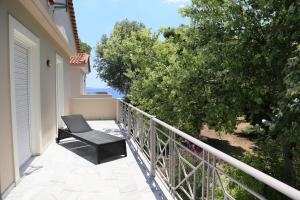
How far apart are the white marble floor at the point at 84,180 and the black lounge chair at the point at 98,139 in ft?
0.83

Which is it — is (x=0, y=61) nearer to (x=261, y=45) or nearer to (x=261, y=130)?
(x=261, y=45)

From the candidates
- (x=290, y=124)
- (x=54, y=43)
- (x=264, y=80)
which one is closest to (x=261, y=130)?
(x=264, y=80)

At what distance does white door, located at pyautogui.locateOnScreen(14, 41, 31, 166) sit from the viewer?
5.62 m

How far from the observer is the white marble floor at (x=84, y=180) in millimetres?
4406

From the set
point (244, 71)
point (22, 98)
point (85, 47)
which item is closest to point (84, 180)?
point (22, 98)

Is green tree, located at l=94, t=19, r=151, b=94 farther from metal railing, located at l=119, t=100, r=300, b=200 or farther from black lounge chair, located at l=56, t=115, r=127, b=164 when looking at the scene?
metal railing, located at l=119, t=100, r=300, b=200

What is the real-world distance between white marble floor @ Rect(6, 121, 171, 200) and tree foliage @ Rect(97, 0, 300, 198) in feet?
6.79

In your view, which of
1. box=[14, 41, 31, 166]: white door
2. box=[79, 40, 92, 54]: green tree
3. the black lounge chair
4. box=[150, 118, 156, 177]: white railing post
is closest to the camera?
box=[150, 118, 156, 177]: white railing post

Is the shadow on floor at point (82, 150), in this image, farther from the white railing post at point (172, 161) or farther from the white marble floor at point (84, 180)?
the white railing post at point (172, 161)

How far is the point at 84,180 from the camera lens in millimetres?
5129

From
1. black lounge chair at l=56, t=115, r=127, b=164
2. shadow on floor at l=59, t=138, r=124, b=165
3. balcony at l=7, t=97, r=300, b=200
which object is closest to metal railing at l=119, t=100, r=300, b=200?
balcony at l=7, t=97, r=300, b=200

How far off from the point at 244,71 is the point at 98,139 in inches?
144

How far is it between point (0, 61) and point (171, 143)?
2.82m

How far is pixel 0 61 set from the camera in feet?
13.6
